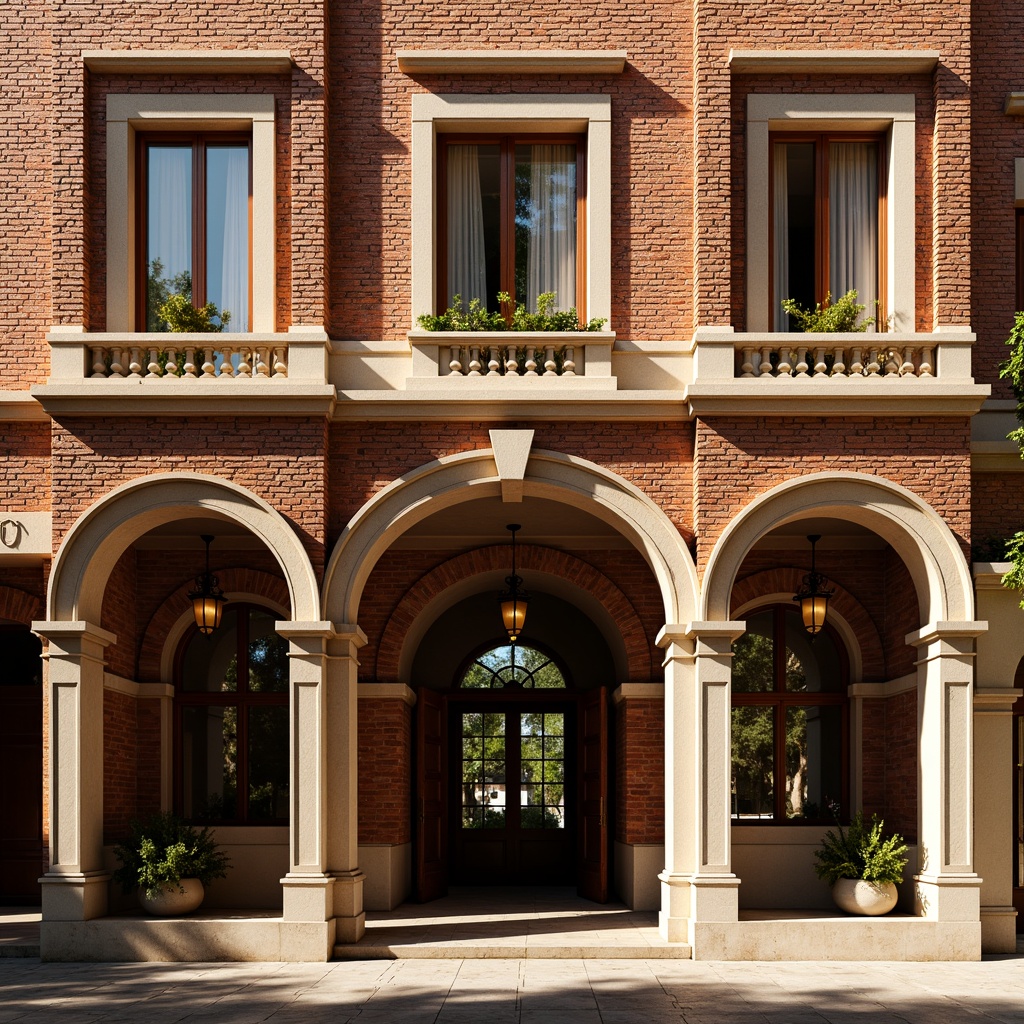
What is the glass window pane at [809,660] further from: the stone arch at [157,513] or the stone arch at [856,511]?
the stone arch at [157,513]

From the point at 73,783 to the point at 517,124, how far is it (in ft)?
26.2

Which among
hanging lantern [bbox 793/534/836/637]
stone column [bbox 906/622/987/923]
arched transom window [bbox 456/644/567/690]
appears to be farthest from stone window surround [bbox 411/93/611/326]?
arched transom window [bbox 456/644/567/690]

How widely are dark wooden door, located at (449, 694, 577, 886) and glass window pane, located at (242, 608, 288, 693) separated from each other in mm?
3817

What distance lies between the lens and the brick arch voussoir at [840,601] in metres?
15.0

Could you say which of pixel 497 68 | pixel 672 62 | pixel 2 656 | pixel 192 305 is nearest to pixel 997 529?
pixel 672 62

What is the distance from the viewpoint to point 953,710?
12570mm

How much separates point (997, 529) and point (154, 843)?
Result: 30.1ft

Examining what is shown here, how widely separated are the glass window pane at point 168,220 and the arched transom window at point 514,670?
7.16 m

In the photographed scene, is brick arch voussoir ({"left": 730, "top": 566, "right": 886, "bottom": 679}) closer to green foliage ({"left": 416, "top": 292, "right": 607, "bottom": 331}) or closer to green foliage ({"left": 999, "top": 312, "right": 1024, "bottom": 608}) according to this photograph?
green foliage ({"left": 999, "top": 312, "right": 1024, "bottom": 608})

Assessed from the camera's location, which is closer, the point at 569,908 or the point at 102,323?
the point at 102,323

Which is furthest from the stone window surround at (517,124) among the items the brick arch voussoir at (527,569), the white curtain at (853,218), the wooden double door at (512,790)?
the wooden double door at (512,790)

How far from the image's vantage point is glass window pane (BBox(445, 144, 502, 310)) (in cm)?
1391

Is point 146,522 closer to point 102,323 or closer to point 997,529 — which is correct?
point 102,323

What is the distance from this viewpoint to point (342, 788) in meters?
12.8
